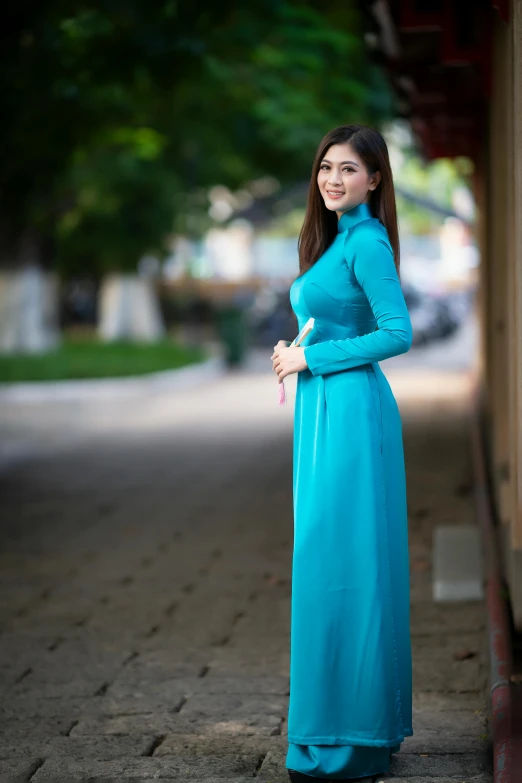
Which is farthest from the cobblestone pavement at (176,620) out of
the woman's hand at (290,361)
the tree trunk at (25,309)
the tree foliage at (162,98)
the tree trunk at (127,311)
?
the tree trunk at (127,311)

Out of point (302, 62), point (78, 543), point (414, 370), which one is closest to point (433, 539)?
point (78, 543)

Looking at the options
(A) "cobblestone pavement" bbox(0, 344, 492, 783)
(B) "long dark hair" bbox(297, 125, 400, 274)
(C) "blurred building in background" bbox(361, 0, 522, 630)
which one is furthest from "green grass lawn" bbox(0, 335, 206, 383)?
(B) "long dark hair" bbox(297, 125, 400, 274)

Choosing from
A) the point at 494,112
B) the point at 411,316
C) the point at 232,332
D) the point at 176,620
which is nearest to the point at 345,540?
the point at 176,620

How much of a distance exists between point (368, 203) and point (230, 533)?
538 cm

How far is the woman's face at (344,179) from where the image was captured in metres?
4.12

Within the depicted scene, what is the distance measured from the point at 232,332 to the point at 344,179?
23.7 m

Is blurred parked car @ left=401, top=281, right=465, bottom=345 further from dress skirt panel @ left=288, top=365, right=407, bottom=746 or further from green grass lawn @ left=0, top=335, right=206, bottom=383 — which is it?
dress skirt panel @ left=288, top=365, right=407, bottom=746

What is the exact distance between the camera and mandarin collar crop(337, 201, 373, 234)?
165 inches

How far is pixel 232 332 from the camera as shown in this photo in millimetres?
27781

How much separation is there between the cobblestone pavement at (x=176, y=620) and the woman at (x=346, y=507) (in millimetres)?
369

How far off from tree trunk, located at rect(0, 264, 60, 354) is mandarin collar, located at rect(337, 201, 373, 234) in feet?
84.1

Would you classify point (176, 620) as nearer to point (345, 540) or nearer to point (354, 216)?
point (345, 540)

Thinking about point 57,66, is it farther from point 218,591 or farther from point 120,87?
point 218,591

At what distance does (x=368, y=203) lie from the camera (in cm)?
425
